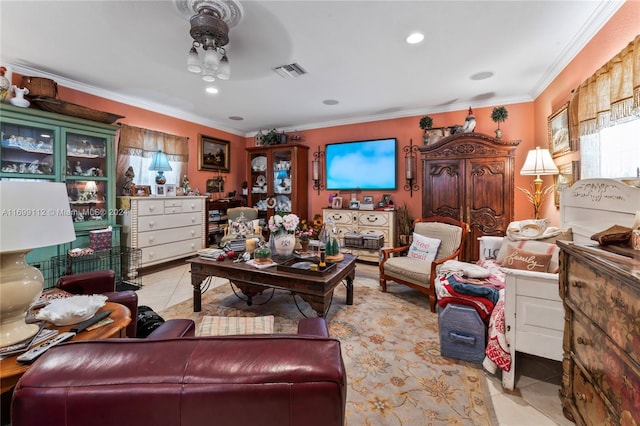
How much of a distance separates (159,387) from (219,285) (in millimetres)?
3122

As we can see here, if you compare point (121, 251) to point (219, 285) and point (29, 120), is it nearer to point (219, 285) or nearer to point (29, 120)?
point (219, 285)

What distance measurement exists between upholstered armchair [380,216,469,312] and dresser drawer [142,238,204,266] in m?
3.09

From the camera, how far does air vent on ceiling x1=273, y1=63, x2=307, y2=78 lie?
2907 millimetres

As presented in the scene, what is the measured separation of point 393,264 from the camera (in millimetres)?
3008

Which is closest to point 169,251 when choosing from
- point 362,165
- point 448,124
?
point 362,165

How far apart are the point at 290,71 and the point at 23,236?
278 centimetres

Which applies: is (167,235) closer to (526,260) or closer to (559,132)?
(526,260)

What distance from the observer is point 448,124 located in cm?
421

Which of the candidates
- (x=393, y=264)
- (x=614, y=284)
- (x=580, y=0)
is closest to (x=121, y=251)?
(x=393, y=264)

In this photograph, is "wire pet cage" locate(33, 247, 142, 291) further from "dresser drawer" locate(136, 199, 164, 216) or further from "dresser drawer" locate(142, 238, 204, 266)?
"dresser drawer" locate(136, 199, 164, 216)

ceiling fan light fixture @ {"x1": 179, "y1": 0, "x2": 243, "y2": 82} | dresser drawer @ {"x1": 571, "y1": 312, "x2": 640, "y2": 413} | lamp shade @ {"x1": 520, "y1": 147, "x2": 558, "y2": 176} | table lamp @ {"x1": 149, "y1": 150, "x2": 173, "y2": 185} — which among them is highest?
ceiling fan light fixture @ {"x1": 179, "y1": 0, "x2": 243, "y2": 82}

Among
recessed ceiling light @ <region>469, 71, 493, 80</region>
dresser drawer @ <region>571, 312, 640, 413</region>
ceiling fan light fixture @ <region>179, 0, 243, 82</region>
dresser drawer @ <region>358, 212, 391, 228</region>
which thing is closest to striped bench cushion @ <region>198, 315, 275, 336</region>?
dresser drawer @ <region>571, 312, 640, 413</region>

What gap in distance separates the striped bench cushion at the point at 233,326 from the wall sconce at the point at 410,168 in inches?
136

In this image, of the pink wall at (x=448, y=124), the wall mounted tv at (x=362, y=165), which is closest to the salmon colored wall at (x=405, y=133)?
the pink wall at (x=448, y=124)
